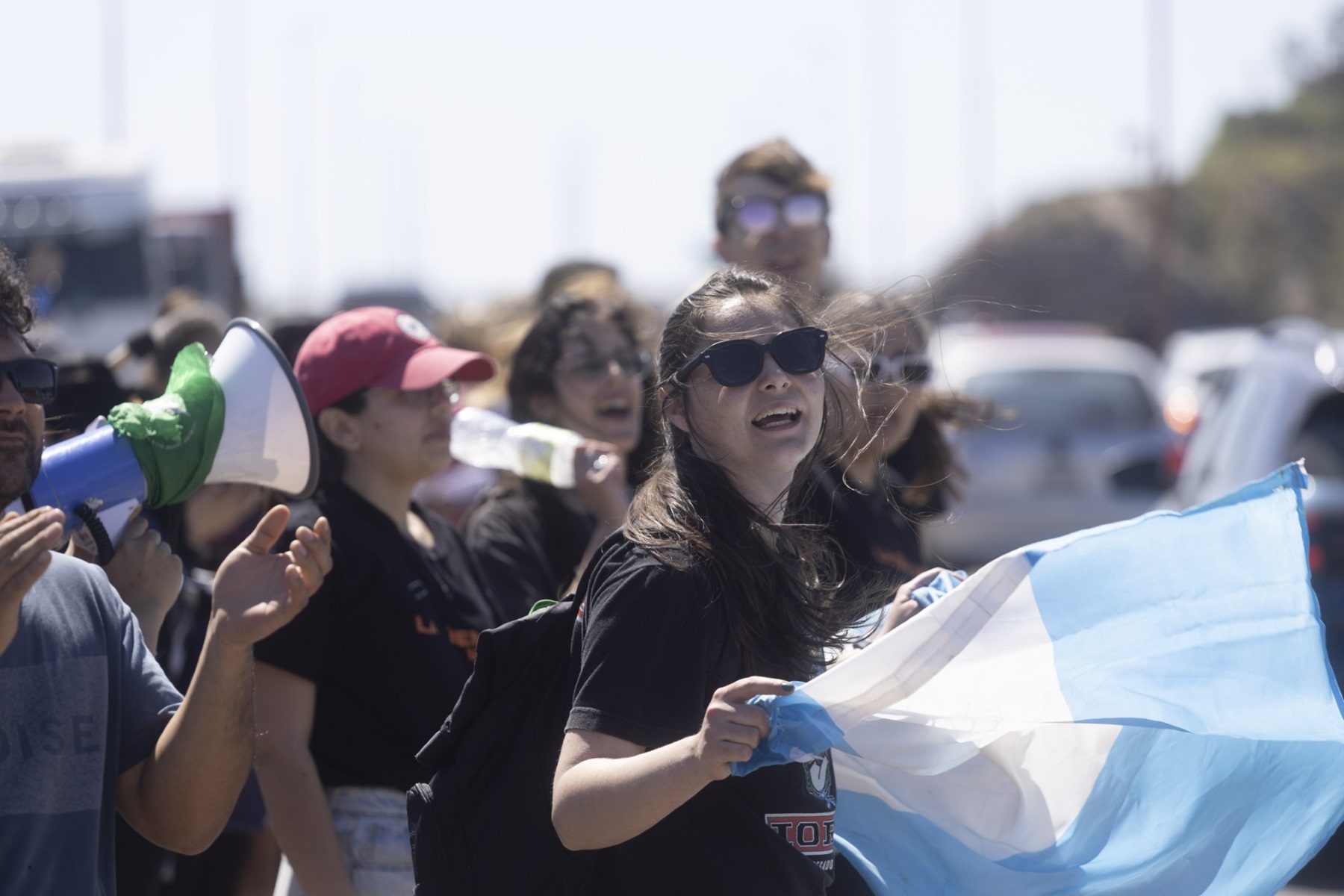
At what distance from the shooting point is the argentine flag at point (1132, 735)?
257cm

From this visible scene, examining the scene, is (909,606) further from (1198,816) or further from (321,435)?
(321,435)

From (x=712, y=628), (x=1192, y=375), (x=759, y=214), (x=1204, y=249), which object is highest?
(x=1204, y=249)

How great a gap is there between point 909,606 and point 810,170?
7.86 feet

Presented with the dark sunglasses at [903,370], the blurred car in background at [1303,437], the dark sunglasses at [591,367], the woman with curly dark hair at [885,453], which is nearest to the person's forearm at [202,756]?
the woman with curly dark hair at [885,453]

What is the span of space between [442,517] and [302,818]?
0.99 metres

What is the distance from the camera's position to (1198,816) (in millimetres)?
2742

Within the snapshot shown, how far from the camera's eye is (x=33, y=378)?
261 cm

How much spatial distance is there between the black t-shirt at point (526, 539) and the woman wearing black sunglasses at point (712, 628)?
48.7 inches

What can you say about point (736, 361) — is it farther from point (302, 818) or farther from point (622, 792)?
point (302, 818)

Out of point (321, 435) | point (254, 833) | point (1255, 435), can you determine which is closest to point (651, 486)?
point (321, 435)

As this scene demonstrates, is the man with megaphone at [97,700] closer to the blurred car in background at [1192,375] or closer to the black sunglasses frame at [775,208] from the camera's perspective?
the black sunglasses frame at [775,208]

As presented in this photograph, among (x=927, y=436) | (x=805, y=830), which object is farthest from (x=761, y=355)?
(x=927, y=436)

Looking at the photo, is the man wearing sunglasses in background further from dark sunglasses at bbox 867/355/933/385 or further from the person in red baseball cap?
the person in red baseball cap

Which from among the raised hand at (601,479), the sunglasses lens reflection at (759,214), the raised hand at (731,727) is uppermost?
the sunglasses lens reflection at (759,214)
